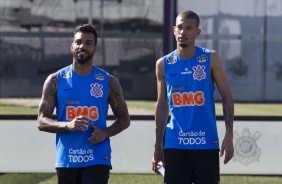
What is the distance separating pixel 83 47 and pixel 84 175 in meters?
0.87

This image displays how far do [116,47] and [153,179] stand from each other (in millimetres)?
20798

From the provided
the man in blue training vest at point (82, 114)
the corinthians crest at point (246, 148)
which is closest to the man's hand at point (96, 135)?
the man in blue training vest at point (82, 114)

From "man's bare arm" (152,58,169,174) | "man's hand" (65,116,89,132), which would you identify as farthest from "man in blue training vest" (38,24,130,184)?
"man's bare arm" (152,58,169,174)

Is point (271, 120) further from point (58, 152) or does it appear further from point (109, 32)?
point (109, 32)

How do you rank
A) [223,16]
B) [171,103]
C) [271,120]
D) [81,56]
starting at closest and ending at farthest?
[81,56] < [171,103] < [271,120] < [223,16]

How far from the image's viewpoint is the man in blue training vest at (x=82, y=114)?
233 inches

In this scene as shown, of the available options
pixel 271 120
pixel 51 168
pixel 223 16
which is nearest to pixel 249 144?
pixel 271 120

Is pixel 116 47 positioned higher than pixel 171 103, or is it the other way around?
pixel 171 103

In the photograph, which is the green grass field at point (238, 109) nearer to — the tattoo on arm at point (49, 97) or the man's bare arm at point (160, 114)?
the man's bare arm at point (160, 114)

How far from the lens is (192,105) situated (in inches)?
248

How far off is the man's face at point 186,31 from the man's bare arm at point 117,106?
0.57 metres

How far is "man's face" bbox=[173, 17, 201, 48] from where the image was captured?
6.25 m

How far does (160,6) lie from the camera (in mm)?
30703

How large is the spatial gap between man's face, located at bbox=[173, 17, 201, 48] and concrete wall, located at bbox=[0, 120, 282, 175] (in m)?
3.68
